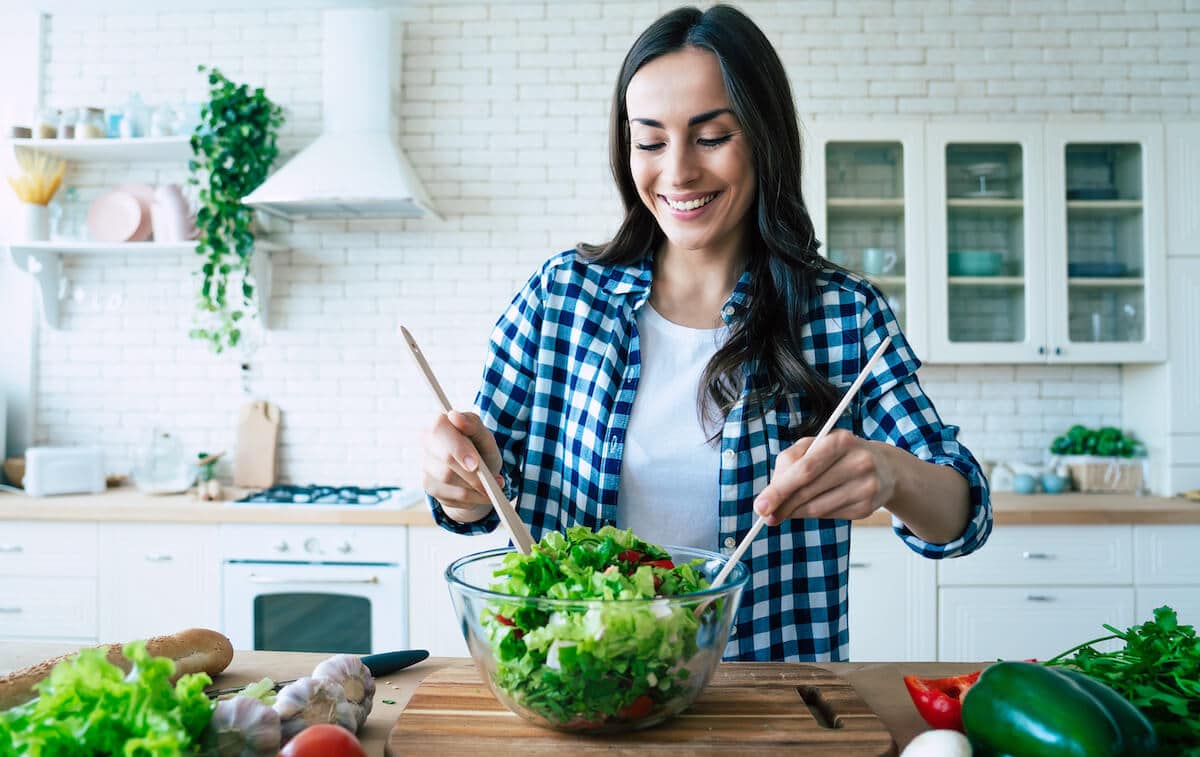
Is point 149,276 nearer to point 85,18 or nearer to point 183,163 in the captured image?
point 183,163

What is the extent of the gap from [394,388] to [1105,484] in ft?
9.41

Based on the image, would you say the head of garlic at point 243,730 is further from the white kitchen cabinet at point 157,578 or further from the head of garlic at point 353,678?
the white kitchen cabinet at point 157,578

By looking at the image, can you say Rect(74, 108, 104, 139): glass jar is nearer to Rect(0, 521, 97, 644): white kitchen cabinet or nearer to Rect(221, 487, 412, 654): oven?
Rect(0, 521, 97, 644): white kitchen cabinet

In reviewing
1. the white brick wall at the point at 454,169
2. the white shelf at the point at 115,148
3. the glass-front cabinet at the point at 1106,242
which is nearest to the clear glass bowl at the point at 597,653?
the white brick wall at the point at 454,169

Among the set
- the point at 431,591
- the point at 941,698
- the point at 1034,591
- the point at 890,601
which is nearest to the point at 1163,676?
the point at 941,698

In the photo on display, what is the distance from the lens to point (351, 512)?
116 inches

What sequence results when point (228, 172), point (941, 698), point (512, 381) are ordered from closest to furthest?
point (941, 698)
point (512, 381)
point (228, 172)

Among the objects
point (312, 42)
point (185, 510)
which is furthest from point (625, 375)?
point (312, 42)

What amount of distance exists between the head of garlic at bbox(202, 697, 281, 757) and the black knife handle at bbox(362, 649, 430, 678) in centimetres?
39

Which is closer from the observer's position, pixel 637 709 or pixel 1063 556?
pixel 637 709

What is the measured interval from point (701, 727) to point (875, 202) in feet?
8.90

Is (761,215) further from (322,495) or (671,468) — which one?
(322,495)

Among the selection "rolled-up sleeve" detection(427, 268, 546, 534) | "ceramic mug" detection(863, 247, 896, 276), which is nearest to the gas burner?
"rolled-up sleeve" detection(427, 268, 546, 534)

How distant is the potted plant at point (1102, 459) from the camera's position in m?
3.31
